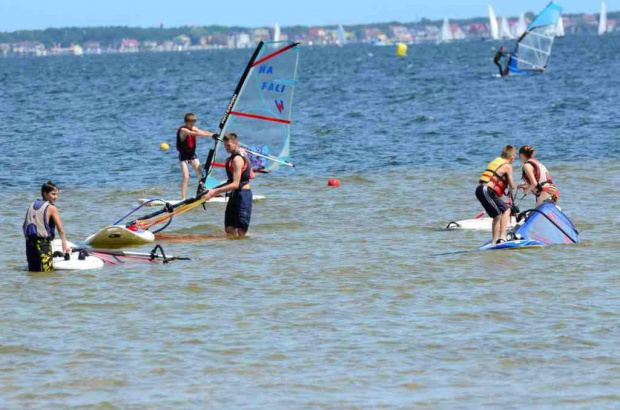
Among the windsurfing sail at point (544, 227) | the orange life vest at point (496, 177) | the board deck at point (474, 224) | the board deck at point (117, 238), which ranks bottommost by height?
the board deck at point (117, 238)

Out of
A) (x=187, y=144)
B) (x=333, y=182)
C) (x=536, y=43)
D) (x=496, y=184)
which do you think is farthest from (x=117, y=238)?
(x=536, y=43)

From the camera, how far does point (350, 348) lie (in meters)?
11.4

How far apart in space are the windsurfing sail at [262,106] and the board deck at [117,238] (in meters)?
3.35

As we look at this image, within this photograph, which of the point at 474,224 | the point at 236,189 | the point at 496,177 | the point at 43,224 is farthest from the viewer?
the point at 474,224

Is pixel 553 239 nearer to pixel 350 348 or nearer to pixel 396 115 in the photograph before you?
pixel 350 348

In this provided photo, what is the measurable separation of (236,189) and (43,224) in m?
4.05

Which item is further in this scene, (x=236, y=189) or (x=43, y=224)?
(x=236, y=189)

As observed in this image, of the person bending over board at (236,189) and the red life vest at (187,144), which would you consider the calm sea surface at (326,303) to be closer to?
the person bending over board at (236,189)

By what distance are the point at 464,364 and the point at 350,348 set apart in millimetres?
1255

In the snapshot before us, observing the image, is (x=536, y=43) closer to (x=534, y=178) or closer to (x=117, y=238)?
(x=534, y=178)

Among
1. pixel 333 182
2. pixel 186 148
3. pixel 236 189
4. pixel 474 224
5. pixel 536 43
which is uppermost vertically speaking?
pixel 536 43

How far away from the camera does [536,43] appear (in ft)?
265

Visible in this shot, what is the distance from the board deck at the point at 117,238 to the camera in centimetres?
1747

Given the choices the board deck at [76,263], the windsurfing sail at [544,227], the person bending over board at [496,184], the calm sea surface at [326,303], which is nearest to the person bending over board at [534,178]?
the windsurfing sail at [544,227]
